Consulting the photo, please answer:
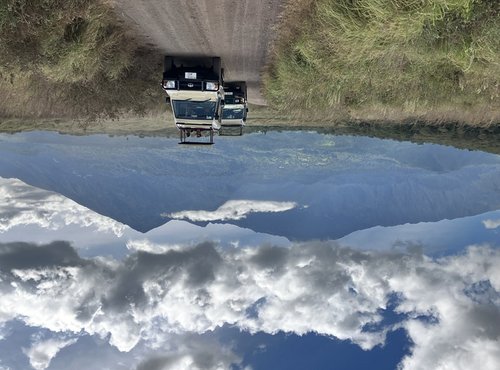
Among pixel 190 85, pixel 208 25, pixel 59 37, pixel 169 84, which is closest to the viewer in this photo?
pixel 59 37

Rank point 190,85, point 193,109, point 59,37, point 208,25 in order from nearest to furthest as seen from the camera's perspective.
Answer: point 59,37, point 208,25, point 190,85, point 193,109

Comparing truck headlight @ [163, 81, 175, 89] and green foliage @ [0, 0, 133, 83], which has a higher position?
green foliage @ [0, 0, 133, 83]

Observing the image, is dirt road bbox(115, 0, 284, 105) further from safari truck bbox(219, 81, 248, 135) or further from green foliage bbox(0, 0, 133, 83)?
safari truck bbox(219, 81, 248, 135)

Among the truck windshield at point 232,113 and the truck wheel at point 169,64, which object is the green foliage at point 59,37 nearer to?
the truck wheel at point 169,64

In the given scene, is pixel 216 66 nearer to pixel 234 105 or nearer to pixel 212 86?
pixel 212 86

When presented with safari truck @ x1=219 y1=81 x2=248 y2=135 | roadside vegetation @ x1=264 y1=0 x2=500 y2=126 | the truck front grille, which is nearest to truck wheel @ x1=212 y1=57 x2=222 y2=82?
the truck front grille

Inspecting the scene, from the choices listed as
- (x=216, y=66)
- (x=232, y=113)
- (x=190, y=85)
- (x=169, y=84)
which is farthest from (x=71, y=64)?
(x=232, y=113)

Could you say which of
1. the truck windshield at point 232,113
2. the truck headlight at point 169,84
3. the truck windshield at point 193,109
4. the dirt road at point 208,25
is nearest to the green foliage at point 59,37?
the dirt road at point 208,25
